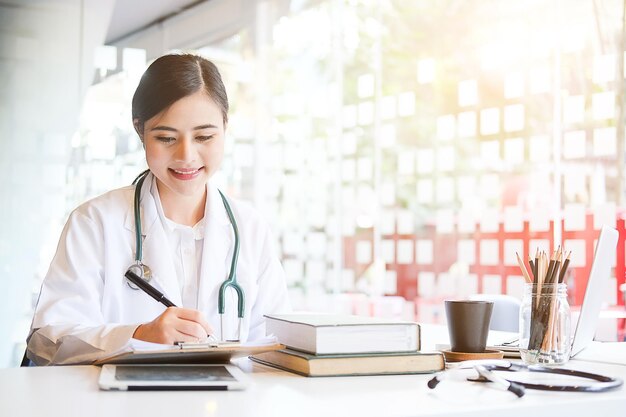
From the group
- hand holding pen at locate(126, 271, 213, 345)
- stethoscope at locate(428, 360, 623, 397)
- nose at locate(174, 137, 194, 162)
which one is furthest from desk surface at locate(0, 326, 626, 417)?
nose at locate(174, 137, 194, 162)

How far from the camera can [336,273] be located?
6031 millimetres

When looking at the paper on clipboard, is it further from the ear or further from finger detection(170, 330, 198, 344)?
the ear

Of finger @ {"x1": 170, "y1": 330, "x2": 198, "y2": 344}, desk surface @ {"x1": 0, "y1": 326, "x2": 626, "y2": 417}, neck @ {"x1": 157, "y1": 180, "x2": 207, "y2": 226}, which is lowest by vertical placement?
desk surface @ {"x1": 0, "y1": 326, "x2": 626, "y2": 417}

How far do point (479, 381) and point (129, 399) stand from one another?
55 cm

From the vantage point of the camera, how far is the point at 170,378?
1251 millimetres

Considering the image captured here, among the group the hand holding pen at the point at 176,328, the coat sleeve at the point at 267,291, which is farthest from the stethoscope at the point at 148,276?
the hand holding pen at the point at 176,328

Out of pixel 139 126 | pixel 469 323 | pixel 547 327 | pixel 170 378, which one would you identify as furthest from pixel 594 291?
pixel 139 126

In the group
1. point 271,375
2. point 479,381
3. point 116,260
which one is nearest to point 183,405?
point 271,375

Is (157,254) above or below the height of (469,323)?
above

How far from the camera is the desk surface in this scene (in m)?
1.07

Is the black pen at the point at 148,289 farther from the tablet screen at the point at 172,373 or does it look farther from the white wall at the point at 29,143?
the white wall at the point at 29,143

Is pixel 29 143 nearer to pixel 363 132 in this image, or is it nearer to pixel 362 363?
pixel 363 132

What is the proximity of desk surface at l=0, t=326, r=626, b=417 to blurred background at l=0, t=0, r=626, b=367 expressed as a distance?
2.83 meters

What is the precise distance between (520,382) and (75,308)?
93 centimetres
